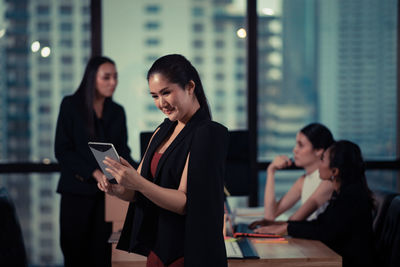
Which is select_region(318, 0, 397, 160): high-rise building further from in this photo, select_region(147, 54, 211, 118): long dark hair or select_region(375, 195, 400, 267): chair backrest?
select_region(147, 54, 211, 118): long dark hair

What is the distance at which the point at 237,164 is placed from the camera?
3047 millimetres

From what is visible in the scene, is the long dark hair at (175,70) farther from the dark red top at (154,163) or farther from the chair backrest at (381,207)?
the chair backrest at (381,207)

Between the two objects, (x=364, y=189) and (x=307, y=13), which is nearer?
(x=364, y=189)

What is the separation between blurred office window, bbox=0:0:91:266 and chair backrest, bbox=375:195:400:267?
2.46 meters

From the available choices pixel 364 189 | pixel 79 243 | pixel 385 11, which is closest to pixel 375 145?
pixel 385 11

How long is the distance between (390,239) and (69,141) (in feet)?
6.20

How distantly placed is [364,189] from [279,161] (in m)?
0.74

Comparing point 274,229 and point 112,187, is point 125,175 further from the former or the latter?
point 274,229

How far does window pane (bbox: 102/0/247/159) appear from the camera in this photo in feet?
12.7

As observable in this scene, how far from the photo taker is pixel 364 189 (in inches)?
93.7

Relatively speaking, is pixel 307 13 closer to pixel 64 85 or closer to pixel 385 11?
pixel 385 11

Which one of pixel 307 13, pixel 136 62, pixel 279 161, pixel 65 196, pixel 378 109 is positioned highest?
pixel 307 13

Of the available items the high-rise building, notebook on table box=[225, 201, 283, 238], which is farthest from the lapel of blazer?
the high-rise building

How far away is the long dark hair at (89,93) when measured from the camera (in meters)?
3.01
